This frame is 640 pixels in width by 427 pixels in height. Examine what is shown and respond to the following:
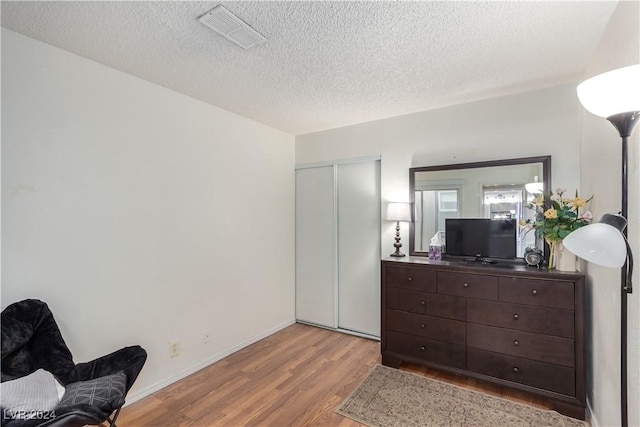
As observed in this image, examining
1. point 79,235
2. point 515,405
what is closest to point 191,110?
point 79,235

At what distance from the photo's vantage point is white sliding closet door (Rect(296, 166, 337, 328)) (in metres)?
3.78

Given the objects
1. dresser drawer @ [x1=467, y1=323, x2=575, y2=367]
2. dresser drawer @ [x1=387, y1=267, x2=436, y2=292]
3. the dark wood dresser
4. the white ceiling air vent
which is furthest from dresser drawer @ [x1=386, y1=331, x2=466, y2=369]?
the white ceiling air vent

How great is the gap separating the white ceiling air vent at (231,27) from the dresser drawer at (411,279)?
6.80 ft

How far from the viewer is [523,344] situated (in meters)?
2.25

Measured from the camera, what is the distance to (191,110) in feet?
8.98

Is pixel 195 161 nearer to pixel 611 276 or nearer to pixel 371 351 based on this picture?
pixel 371 351

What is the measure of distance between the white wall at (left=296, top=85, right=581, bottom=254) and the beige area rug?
1304 millimetres

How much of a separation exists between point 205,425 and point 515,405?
214 centimetres

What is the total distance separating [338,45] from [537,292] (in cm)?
215

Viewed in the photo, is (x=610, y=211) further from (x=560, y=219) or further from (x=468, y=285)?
(x=468, y=285)

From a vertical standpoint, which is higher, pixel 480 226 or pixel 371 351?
pixel 480 226

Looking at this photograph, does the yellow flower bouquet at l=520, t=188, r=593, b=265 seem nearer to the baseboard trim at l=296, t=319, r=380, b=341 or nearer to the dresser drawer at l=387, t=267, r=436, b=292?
the dresser drawer at l=387, t=267, r=436, b=292

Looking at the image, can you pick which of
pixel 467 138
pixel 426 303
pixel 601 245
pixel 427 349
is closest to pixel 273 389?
pixel 427 349

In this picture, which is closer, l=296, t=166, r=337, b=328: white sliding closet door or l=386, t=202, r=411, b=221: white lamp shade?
l=386, t=202, r=411, b=221: white lamp shade
